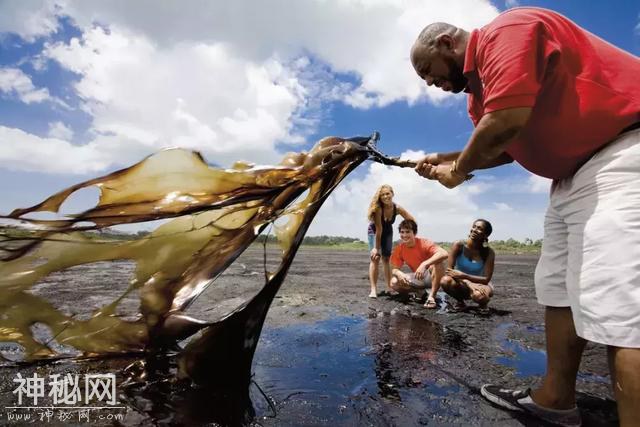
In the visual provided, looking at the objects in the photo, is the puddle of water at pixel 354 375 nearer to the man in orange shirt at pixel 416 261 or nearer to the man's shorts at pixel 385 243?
the man in orange shirt at pixel 416 261

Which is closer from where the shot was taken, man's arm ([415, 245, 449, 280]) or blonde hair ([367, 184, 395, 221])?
man's arm ([415, 245, 449, 280])

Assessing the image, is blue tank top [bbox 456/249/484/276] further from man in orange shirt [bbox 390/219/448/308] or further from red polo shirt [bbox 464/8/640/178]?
red polo shirt [bbox 464/8/640/178]

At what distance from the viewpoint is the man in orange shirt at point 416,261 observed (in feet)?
19.4

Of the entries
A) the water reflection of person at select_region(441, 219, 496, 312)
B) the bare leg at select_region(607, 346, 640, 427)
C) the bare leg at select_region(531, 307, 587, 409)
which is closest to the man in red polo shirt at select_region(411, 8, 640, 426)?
the bare leg at select_region(607, 346, 640, 427)

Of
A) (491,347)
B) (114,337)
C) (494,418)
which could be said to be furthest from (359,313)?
(114,337)

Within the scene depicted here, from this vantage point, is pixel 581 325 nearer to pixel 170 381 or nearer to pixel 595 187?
pixel 595 187

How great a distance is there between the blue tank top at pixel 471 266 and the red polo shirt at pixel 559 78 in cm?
418

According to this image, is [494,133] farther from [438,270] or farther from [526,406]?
[438,270]

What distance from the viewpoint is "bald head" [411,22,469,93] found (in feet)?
6.63

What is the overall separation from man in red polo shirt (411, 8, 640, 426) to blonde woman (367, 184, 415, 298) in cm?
435

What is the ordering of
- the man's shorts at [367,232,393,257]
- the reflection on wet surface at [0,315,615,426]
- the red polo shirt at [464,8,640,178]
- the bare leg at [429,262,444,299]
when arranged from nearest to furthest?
the red polo shirt at [464,8,640,178], the reflection on wet surface at [0,315,615,426], the bare leg at [429,262,444,299], the man's shorts at [367,232,393,257]

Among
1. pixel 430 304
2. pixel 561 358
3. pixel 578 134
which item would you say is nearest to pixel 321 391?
pixel 561 358

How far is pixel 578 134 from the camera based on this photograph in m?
1.78

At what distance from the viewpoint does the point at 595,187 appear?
1795mm
